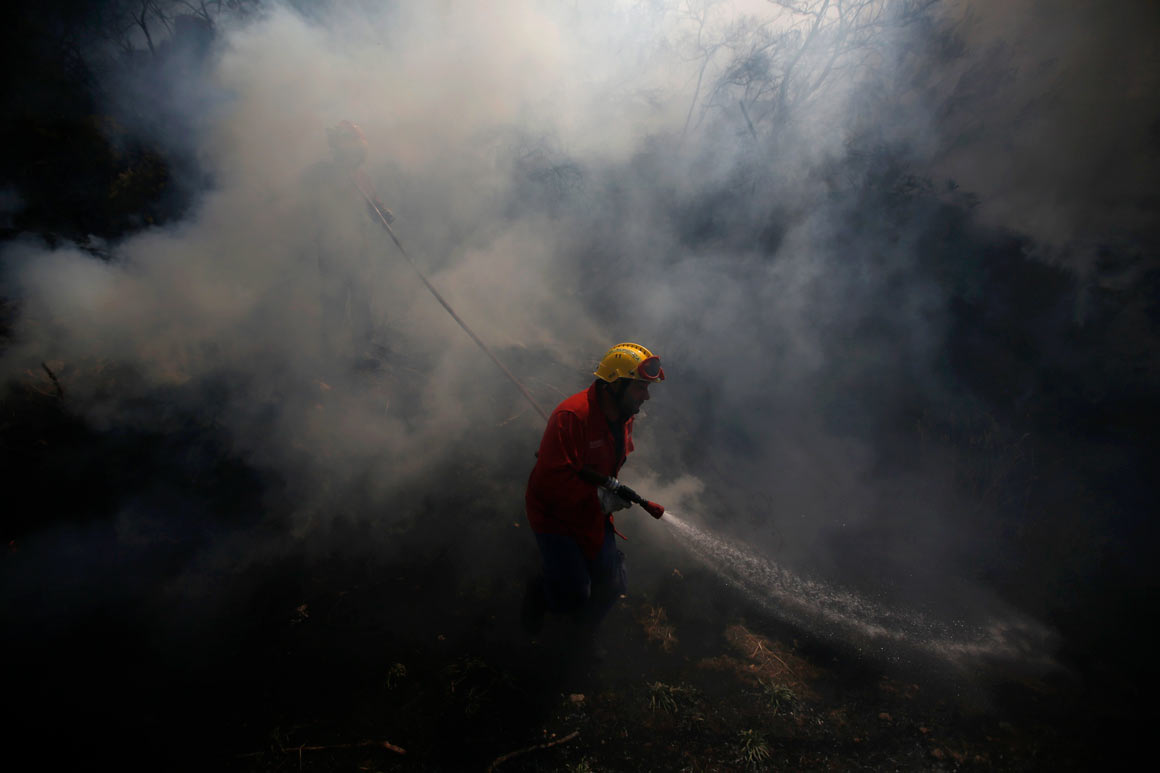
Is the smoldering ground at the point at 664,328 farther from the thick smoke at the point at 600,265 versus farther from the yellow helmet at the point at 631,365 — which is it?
the yellow helmet at the point at 631,365

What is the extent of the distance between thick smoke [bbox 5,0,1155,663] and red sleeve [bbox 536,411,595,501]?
153 cm

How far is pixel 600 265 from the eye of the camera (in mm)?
7969

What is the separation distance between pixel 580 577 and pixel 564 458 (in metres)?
0.91

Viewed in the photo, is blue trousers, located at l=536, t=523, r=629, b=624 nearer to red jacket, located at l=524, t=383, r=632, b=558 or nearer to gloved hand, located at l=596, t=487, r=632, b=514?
red jacket, located at l=524, t=383, r=632, b=558

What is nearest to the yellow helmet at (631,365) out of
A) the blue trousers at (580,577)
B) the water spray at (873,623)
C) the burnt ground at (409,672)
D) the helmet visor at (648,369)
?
the helmet visor at (648,369)

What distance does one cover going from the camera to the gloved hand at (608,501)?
113 inches

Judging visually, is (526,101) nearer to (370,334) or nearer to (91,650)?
(370,334)

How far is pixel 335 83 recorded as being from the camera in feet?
25.4

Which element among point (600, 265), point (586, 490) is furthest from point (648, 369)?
point (600, 265)

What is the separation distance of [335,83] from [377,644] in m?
8.89

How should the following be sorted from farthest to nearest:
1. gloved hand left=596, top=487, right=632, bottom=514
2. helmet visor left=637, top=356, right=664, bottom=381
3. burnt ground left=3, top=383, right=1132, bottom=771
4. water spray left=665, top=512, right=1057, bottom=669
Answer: water spray left=665, top=512, right=1057, bottom=669, gloved hand left=596, top=487, right=632, bottom=514, helmet visor left=637, top=356, right=664, bottom=381, burnt ground left=3, top=383, right=1132, bottom=771

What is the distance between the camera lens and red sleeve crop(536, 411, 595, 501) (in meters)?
2.60

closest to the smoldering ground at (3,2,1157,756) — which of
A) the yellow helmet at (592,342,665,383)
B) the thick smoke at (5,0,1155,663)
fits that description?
the thick smoke at (5,0,1155,663)

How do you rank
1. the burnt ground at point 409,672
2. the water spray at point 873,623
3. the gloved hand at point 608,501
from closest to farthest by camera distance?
1. the burnt ground at point 409,672
2. the gloved hand at point 608,501
3. the water spray at point 873,623
